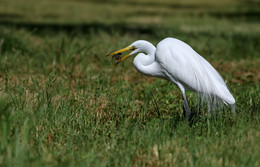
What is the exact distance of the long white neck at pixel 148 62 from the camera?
11.2ft

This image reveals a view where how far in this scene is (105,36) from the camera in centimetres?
802

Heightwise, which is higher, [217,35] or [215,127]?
[217,35]

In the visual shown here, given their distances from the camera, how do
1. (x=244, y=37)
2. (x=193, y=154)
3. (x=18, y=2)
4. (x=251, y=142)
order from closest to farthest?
(x=193, y=154) < (x=251, y=142) < (x=244, y=37) < (x=18, y=2)

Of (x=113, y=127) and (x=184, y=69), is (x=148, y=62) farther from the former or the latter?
(x=113, y=127)

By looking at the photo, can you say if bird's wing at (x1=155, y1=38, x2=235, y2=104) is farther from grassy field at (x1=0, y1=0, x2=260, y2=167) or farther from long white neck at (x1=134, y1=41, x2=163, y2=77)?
grassy field at (x1=0, y1=0, x2=260, y2=167)

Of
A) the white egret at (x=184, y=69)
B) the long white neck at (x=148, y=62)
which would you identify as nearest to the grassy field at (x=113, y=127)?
the white egret at (x=184, y=69)

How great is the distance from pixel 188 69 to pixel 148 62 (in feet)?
1.24

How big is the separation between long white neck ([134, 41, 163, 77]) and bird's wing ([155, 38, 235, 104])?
0.07m

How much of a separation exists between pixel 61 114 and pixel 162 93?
1.75 m

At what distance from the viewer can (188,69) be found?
3.34 meters

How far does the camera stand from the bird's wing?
3.32m

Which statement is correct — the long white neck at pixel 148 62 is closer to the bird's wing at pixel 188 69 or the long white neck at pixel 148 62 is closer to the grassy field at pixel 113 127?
the bird's wing at pixel 188 69

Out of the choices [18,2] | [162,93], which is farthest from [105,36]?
[18,2]

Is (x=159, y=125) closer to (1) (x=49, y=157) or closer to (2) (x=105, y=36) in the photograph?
(1) (x=49, y=157)
